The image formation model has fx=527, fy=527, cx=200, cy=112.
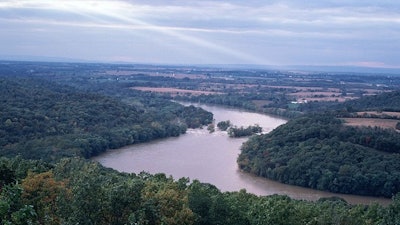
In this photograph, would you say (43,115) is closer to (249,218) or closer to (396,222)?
(249,218)

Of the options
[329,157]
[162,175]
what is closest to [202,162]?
[329,157]

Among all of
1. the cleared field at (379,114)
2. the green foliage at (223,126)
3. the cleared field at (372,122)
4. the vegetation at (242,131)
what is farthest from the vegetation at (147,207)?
the green foliage at (223,126)

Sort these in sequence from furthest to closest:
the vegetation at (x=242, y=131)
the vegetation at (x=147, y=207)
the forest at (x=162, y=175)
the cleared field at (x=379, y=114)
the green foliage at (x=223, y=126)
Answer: the green foliage at (x=223, y=126), the vegetation at (x=242, y=131), the cleared field at (x=379, y=114), the forest at (x=162, y=175), the vegetation at (x=147, y=207)

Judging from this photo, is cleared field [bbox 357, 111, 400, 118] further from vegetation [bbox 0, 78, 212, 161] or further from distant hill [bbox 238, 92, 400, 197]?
vegetation [bbox 0, 78, 212, 161]

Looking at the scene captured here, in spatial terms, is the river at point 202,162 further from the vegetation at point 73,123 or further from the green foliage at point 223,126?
the vegetation at point 73,123

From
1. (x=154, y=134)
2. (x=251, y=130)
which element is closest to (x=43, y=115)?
(x=154, y=134)

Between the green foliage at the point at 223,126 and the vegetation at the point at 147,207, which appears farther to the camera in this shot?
the green foliage at the point at 223,126
